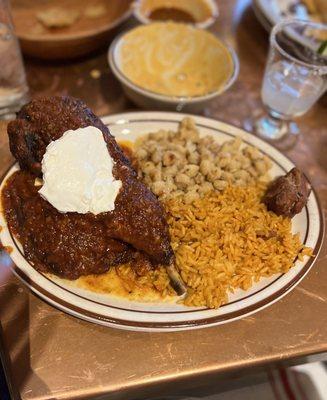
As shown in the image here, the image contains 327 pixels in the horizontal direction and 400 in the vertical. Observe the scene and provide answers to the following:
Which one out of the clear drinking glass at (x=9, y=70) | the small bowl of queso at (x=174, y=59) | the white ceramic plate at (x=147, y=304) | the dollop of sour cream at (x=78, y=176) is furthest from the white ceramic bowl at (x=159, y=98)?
the white ceramic plate at (x=147, y=304)

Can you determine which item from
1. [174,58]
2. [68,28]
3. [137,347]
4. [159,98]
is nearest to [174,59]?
[174,58]

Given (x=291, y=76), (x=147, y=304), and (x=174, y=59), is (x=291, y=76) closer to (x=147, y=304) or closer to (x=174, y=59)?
(x=174, y=59)

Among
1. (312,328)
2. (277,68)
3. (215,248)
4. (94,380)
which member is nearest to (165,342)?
(94,380)

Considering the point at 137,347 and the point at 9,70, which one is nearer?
the point at 137,347

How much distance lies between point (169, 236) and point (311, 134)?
111 cm

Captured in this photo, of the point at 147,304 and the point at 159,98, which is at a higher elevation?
the point at 159,98

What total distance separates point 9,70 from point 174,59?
2.73 ft

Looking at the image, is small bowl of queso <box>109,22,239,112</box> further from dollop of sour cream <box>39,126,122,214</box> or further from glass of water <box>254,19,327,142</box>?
dollop of sour cream <box>39,126,122,214</box>

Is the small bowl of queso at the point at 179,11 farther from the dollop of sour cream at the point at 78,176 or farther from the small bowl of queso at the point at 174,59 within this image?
the dollop of sour cream at the point at 78,176

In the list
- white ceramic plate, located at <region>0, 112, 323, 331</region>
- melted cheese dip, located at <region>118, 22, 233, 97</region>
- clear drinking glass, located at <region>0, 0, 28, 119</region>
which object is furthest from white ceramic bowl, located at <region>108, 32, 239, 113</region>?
white ceramic plate, located at <region>0, 112, 323, 331</region>

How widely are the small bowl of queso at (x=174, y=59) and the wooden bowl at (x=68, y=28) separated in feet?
0.43

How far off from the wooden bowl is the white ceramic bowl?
0.59ft

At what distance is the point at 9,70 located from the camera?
1948mm

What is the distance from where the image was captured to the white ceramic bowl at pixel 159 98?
1.93m
